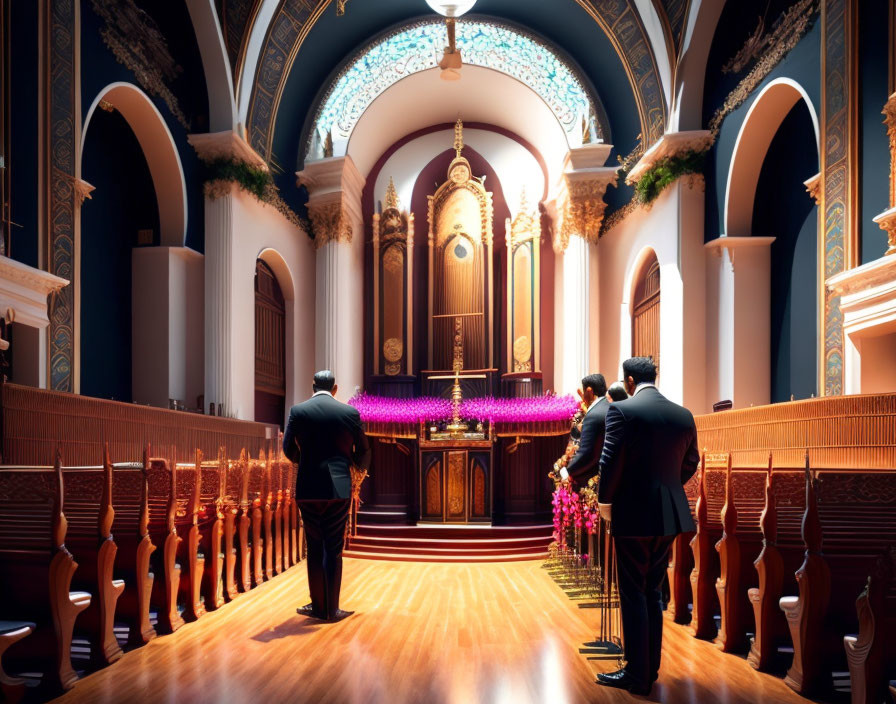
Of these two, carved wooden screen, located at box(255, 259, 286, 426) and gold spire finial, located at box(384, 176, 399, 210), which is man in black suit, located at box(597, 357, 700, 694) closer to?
carved wooden screen, located at box(255, 259, 286, 426)

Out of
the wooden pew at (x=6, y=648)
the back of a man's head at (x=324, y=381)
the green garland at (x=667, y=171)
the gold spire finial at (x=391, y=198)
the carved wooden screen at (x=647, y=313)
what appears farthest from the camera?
the gold spire finial at (x=391, y=198)

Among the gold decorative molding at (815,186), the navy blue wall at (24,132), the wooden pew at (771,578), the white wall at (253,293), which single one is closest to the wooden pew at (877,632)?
the wooden pew at (771,578)

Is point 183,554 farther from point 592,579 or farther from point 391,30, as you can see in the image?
point 391,30

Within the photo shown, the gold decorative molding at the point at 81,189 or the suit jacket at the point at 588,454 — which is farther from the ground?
the gold decorative molding at the point at 81,189

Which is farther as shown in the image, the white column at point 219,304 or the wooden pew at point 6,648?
the white column at point 219,304

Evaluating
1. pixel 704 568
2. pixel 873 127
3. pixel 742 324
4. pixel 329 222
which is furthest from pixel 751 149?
pixel 329 222

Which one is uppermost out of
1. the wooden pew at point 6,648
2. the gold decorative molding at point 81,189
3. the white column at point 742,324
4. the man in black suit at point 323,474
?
the gold decorative molding at point 81,189

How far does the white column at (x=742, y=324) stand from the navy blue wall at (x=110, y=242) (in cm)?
739

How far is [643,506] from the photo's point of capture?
3021 mm

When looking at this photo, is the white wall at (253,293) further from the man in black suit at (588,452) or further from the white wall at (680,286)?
the man in black suit at (588,452)

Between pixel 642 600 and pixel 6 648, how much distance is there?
102 inches

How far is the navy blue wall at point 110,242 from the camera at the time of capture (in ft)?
27.6

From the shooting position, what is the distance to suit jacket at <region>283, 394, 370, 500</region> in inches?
170

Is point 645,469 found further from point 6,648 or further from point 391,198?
point 391,198
